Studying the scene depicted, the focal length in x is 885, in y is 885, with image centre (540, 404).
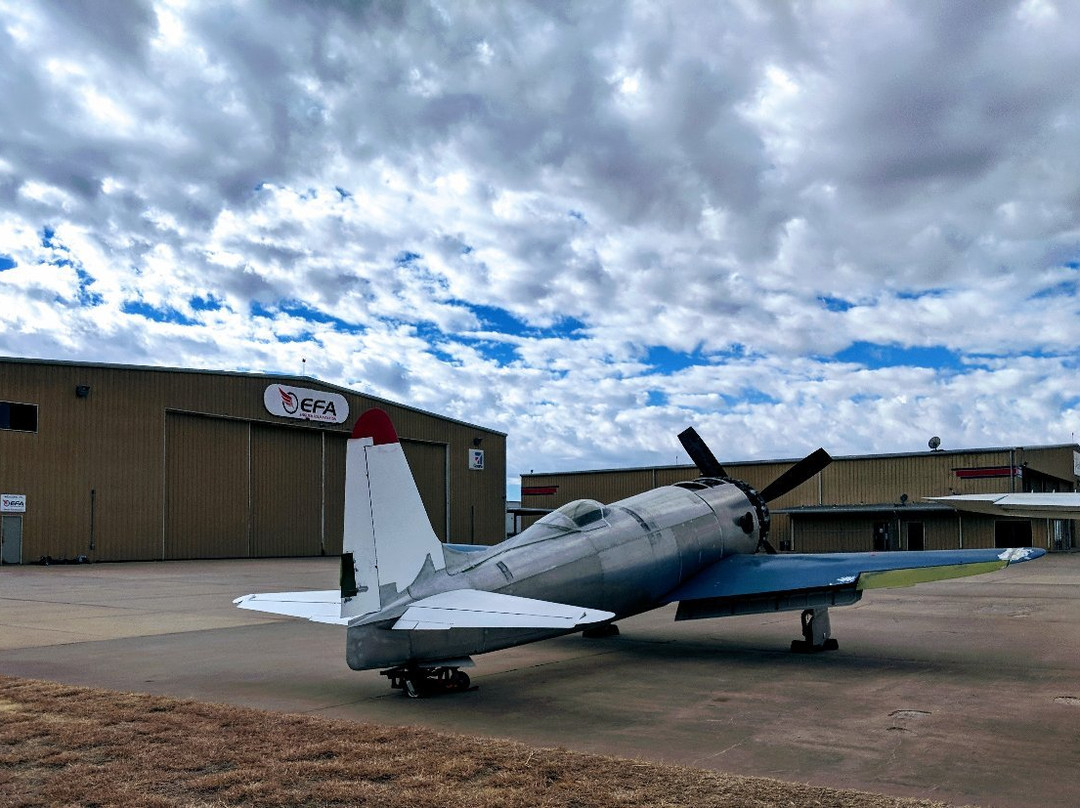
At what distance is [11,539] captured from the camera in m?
32.6

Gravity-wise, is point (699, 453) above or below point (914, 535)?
above

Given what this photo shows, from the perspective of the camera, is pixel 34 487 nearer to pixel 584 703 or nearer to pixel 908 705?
pixel 584 703

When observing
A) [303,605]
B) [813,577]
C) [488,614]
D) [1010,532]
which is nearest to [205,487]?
[303,605]

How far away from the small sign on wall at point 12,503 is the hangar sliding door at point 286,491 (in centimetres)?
1002

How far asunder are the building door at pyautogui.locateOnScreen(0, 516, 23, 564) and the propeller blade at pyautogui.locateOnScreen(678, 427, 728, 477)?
90.7ft

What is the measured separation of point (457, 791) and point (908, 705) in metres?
4.82

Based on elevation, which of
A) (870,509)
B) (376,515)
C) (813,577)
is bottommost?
(870,509)

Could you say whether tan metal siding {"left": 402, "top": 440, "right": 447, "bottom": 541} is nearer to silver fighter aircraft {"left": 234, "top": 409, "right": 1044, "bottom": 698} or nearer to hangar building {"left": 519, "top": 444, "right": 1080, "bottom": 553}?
hangar building {"left": 519, "top": 444, "right": 1080, "bottom": 553}

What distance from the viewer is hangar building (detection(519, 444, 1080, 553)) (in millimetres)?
46219

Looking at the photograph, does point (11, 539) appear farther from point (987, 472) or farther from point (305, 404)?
point (987, 472)

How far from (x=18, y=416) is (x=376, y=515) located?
30.9m

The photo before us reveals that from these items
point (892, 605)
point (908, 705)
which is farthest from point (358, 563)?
point (892, 605)

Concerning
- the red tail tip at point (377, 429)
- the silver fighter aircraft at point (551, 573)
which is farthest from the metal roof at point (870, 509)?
the red tail tip at point (377, 429)

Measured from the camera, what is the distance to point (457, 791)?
209 inches
